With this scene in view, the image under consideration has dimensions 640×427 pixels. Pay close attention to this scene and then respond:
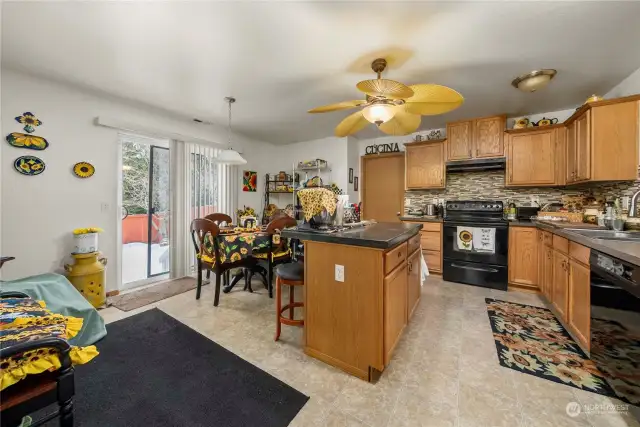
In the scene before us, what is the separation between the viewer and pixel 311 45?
6.36ft

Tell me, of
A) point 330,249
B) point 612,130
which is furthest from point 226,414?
point 612,130

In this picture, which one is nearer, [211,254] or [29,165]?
[29,165]

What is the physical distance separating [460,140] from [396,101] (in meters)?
2.14

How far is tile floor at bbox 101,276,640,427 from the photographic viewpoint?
50.9 inches

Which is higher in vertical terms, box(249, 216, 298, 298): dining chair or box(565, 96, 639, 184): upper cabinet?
box(565, 96, 639, 184): upper cabinet

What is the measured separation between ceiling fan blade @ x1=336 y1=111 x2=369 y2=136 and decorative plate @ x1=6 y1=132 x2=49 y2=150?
3.04 meters

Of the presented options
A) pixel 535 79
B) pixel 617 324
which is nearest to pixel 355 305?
pixel 617 324

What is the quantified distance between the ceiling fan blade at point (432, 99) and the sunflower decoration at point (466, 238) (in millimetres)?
1939

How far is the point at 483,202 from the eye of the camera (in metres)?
3.42

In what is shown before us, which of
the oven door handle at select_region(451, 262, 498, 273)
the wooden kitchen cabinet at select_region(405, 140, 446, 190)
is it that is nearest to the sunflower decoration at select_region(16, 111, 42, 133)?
the wooden kitchen cabinet at select_region(405, 140, 446, 190)

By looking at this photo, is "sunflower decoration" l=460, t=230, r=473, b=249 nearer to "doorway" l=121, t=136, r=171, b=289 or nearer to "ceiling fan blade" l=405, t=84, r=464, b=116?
"ceiling fan blade" l=405, t=84, r=464, b=116

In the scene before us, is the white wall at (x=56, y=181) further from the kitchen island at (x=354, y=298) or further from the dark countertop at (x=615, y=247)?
the dark countertop at (x=615, y=247)

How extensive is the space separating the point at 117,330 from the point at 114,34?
8.02 feet

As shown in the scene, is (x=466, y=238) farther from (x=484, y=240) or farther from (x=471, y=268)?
(x=471, y=268)
